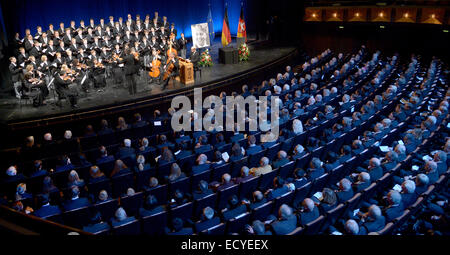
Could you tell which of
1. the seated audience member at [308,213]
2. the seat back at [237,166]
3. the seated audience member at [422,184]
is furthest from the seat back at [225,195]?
the seated audience member at [422,184]

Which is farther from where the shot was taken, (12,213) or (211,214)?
(211,214)

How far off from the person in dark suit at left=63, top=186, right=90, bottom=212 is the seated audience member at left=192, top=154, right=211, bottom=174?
2.12 metres

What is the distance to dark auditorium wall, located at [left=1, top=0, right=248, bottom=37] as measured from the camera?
1526 cm

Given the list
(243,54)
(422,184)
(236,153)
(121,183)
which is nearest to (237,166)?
(236,153)

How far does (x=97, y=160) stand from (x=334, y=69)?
10.5 metres

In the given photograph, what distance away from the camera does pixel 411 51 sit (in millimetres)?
18016

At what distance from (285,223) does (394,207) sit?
182 cm

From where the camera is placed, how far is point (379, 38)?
19.0 meters

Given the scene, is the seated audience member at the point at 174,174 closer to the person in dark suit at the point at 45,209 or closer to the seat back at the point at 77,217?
the seat back at the point at 77,217

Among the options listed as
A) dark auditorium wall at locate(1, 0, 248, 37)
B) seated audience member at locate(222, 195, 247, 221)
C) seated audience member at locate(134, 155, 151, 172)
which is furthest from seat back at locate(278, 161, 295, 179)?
dark auditorium wall at locate(1, 0, 248, 37)

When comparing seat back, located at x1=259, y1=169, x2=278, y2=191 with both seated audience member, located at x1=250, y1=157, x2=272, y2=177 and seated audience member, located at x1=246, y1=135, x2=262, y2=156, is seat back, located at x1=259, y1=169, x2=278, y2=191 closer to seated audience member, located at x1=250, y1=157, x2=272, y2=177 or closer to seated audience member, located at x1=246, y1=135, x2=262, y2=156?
seated audience member, located at x1=250, y1=157, x2=272, y2=177

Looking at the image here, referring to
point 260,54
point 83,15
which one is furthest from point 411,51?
point 83,15

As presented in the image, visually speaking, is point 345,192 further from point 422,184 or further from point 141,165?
point 141,165
